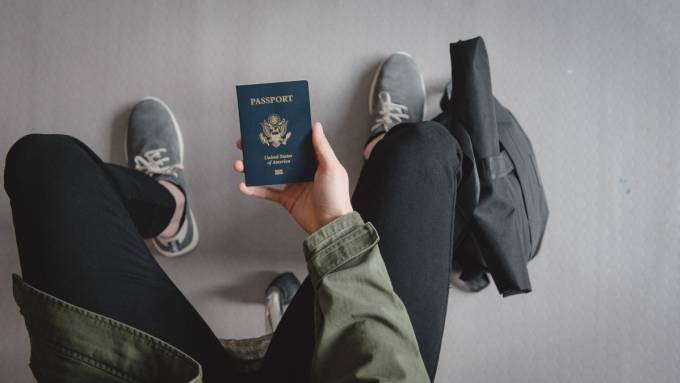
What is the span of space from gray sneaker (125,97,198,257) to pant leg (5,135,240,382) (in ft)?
1.00

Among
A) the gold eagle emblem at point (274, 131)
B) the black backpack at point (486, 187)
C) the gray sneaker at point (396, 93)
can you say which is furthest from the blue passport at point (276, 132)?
the gray sneaker at point (396, 93)

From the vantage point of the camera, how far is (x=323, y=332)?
44 centimetres

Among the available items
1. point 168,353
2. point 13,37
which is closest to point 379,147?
point 168,353

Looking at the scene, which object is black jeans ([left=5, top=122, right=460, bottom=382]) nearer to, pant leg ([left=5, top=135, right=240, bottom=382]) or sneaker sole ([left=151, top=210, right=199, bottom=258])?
pant leg ([left=5, top=135, right=240, bottom=382])

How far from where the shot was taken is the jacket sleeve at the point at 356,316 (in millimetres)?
427

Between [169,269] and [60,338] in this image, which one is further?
[169,269]

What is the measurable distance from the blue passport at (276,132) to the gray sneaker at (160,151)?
0.39 meters

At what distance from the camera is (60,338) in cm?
47

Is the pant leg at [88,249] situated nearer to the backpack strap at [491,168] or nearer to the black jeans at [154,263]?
the black jeans at [154,263]

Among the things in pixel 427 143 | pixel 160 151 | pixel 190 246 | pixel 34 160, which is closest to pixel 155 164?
pixel 160 151

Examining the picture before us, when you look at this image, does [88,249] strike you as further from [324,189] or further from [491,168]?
[491,168]

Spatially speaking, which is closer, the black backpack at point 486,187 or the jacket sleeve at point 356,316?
the jacket sleeve at point 356,316

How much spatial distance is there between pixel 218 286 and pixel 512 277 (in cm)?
63

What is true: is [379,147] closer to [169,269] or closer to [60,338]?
[60,338]
